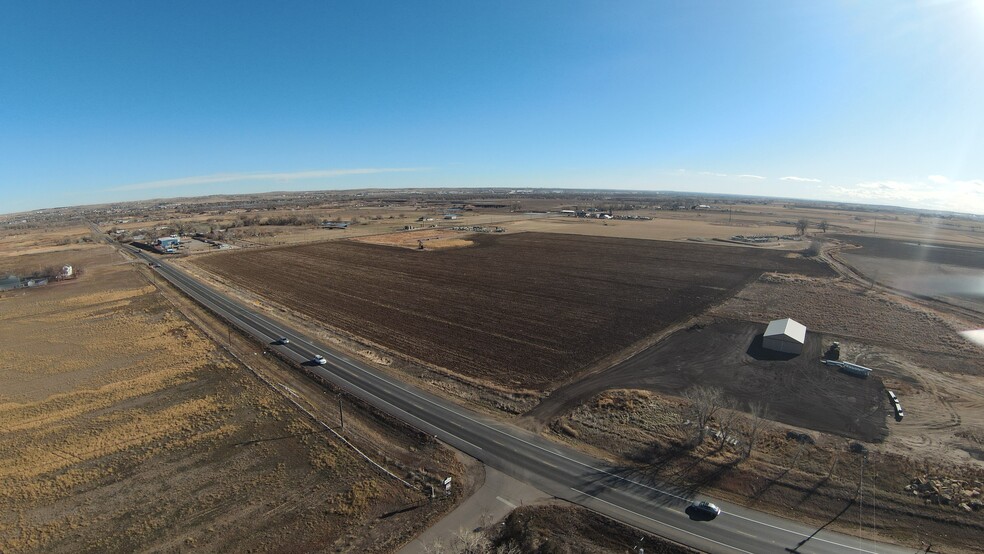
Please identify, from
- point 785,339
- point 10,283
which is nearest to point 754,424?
point 785,339

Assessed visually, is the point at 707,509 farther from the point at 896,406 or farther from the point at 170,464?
the point at 170,464

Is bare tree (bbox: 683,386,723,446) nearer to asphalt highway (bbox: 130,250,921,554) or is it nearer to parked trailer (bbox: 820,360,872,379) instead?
asphalt highway (bbox: 130,250,921,554)

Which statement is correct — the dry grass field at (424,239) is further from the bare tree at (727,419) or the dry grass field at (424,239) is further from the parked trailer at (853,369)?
the parked trailer at (853,369)

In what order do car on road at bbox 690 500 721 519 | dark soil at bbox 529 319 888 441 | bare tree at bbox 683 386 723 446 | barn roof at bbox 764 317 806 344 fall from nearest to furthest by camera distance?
car on road at bbox 690 500 721 519, bare tree at bbox 683 386 723 446, dark soil at bbox 529 319 888 441, barn roof at bbox 764 317 806 344

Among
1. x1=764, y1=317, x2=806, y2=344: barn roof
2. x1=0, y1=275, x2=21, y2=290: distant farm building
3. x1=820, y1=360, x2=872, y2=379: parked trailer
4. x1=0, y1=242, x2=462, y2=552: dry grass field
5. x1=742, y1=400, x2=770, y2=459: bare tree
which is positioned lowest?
x1=0, y1=242, x2=462, y2=552: dry grass field

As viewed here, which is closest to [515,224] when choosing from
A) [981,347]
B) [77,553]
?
[981,347]

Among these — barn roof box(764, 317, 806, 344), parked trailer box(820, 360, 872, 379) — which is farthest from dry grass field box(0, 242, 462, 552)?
parked trailer box(820, 360, 872, 379)

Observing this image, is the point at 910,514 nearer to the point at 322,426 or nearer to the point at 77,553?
the point at 322,426
